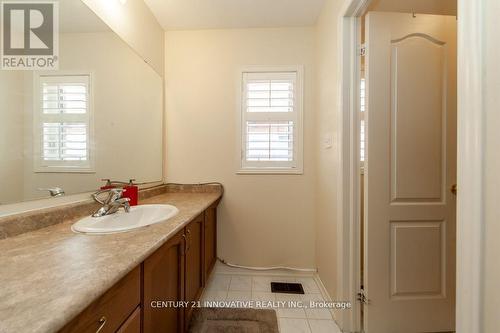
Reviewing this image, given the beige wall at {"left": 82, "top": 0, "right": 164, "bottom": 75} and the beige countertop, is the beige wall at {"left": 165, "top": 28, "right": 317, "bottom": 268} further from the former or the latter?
the beige countertop

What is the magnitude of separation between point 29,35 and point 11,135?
47 centimetres

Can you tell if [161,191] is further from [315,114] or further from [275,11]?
[275,11]

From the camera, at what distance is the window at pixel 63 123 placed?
970 millimetres

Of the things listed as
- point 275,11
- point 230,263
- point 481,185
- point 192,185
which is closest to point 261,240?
point 230,263

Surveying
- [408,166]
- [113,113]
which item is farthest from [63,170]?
[408,166]

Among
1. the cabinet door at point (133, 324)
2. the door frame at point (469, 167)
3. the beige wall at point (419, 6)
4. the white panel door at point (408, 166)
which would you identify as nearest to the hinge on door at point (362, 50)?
the white panel door at point (408, 166)

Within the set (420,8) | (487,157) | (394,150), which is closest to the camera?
(487,157)

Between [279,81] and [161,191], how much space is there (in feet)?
5.13

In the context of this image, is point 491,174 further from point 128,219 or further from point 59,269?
point 128,219

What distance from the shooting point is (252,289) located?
182cm

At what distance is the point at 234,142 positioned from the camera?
2078 mm

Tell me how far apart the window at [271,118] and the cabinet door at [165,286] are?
112cm

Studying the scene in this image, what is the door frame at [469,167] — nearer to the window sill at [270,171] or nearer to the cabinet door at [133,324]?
the cabinet door at [133,324]

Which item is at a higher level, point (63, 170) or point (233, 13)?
point (233, 13)
